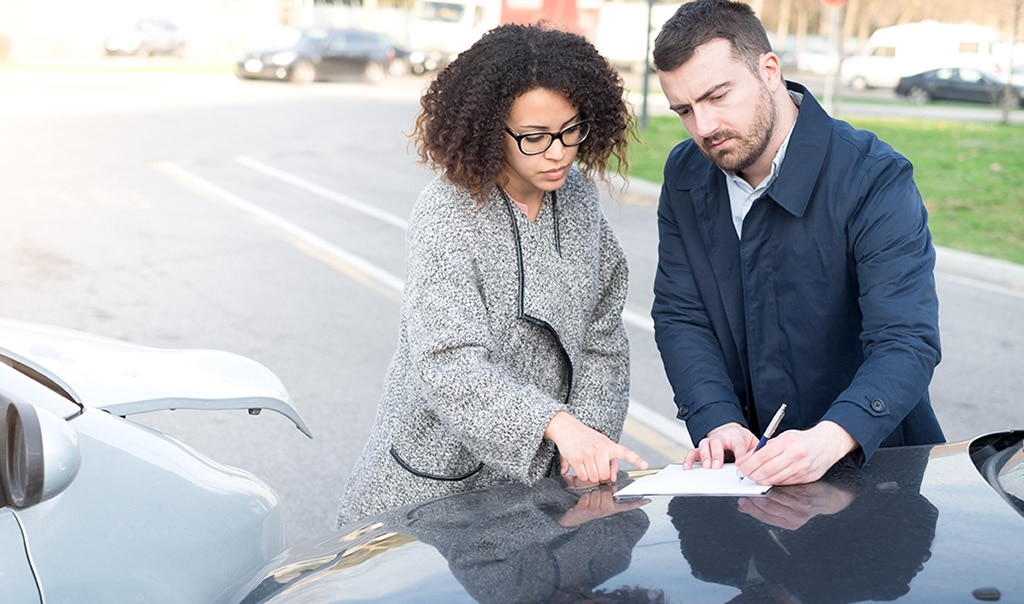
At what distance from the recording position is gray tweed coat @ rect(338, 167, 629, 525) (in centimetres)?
233

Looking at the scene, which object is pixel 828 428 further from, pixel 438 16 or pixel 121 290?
pixel 438 16

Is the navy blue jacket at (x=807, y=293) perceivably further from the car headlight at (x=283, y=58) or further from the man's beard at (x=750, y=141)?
the car headlight at (x=283, y=58)

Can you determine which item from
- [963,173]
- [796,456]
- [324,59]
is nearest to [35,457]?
[796,456]

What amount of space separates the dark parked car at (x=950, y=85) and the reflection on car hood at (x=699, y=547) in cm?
3684

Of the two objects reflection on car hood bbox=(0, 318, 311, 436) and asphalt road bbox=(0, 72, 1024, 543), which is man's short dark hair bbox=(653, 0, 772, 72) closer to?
asphalt road bbox=(0, 72, 1024, 543)

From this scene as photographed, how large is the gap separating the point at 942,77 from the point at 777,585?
126 ft

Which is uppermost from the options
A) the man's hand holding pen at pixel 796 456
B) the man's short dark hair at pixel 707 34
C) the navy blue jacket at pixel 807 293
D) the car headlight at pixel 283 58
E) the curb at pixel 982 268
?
the man's short dark hair at pixel 707 34

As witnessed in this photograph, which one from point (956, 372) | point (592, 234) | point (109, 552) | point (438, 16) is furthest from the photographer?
point (438, 16)

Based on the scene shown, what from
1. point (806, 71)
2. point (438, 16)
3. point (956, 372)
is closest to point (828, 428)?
point (956, 372)

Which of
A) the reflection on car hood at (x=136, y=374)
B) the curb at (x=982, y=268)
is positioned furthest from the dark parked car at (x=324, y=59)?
the reflection on car hood at (x=136, y=374)

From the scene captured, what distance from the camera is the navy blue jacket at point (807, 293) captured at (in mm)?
2408

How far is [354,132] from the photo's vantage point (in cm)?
1998

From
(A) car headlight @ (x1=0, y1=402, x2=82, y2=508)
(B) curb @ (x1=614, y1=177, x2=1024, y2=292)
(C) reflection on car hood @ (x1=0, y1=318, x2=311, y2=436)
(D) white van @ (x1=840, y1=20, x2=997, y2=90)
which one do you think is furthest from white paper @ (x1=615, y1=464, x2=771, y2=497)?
(D) white van @ (x1=840, y1=20, x2=997, y2=90)

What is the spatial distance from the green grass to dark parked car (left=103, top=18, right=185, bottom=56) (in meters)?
24.0
